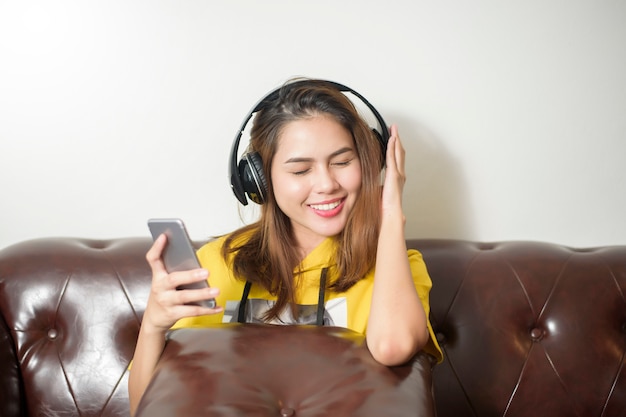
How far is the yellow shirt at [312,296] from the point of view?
4.39 feet

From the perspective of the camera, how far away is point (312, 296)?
4.54 feet

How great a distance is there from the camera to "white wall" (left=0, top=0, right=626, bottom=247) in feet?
5.42

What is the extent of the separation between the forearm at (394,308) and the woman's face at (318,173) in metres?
0.13

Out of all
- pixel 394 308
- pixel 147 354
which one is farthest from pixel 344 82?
pixel 147 354

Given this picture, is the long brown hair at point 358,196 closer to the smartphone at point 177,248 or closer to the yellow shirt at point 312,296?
the yellow shirt at point 312,296

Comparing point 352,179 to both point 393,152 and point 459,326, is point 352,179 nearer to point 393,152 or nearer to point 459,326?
point 393,152

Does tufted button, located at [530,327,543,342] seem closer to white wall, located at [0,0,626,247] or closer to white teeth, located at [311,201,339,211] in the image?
white wall, located at [0,0,626,247]

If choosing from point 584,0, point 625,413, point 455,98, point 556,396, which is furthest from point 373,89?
point 625,413

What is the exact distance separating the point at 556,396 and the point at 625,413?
0.50 feet

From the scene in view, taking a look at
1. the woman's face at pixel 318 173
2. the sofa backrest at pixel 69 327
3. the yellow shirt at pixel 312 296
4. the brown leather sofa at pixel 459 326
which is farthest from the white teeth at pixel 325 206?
the sofa backrest at pixel 69 327

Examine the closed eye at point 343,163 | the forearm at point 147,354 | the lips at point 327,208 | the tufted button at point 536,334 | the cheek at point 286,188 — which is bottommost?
the tufted button at point 536,334

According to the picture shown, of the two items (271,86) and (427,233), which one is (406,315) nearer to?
(427,233)

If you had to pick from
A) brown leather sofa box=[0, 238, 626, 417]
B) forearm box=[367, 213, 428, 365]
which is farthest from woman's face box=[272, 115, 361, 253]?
brown leather sofa box=[0, 238, 626, 417]

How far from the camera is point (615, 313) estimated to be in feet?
4.83
